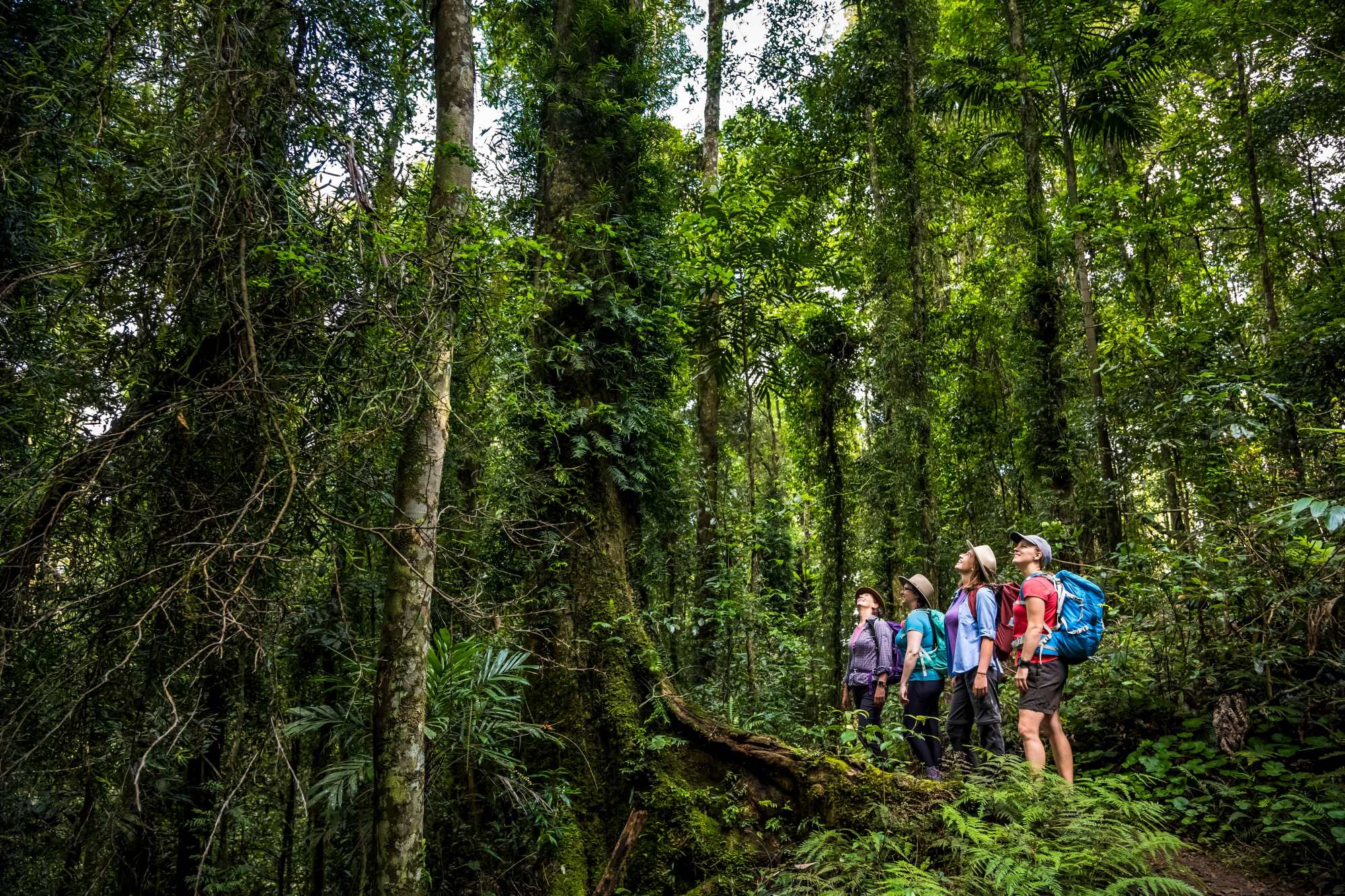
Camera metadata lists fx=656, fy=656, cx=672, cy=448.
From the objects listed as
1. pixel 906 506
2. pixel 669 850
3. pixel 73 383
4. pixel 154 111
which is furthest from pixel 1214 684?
pixel 154 111

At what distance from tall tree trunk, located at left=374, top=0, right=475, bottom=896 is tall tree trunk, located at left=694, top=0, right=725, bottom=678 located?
4205 millimetres

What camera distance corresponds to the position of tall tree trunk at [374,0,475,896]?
12.8 feet

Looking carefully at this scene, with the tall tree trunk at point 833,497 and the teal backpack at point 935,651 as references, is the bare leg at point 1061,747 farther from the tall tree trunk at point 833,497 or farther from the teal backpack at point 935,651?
the tall tree trunk at point 833,497

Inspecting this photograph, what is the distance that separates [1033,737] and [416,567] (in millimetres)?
4730

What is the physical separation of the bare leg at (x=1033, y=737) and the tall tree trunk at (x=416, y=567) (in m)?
4.42

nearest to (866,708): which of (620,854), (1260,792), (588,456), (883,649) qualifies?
(883,649)

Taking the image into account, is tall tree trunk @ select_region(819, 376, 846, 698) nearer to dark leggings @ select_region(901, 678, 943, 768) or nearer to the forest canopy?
the forest canopy

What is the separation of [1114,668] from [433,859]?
22.9ft

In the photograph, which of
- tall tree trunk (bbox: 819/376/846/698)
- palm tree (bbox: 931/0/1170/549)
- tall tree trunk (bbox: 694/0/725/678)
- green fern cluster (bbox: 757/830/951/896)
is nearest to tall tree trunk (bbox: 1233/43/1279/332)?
palm tree (bbox: 931/0/1170/549)

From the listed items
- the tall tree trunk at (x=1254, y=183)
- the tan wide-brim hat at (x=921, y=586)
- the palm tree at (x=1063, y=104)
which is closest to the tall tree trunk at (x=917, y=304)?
the palm tree at (x=1063, y=104)

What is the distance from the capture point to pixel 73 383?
147 inches

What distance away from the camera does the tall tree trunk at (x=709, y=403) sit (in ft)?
28.7

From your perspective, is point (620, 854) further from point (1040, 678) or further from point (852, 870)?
point (1040, 678)

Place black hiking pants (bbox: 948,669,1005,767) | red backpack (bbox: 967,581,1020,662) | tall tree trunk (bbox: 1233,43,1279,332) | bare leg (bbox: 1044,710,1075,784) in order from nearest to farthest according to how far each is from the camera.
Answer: bare leg (bbox: 1044,710,1075,784) < black hiking pants (bbox: 948,669,1005,767) < red backpack (bbox: 967,581,1020,662) < tall tree trunk (bbox: 1233,43,1279,332)
